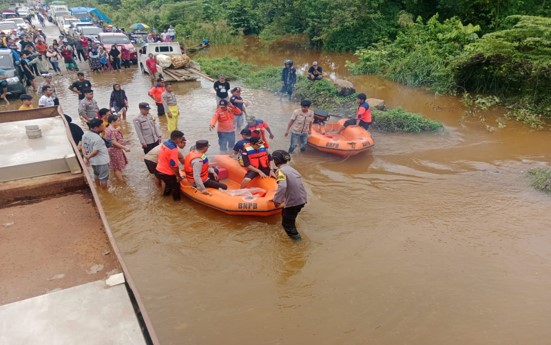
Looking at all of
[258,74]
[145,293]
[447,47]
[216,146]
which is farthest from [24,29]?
[145,293]

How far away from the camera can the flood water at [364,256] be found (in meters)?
4.75

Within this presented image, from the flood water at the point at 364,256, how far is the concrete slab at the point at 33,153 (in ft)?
5.52

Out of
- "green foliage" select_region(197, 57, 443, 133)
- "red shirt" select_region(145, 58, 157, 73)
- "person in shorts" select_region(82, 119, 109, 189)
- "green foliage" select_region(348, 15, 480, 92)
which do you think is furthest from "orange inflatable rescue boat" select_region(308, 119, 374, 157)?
"red shirt" select_region(145, 58, 157, 73)

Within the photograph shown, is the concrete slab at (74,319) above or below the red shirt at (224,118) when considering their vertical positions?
above

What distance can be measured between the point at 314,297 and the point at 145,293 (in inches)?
86.8

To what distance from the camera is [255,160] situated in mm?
7148

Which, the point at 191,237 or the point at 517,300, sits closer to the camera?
the point at 517,300

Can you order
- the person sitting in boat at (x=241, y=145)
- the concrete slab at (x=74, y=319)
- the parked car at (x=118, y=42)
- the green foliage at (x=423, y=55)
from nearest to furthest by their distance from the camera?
the concrete slab at (x=74, y=319) < the person sitting in boat at (x=241, y=145) < the green foliage at (x=423, y=55) < the parked car at (x=118, y=42)

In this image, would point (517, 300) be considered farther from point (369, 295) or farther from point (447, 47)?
point (447, 47)

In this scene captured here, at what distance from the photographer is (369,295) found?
5199mm

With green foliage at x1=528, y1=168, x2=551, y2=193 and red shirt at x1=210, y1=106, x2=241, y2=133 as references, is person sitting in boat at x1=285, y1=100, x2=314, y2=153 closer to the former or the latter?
red shirt at x1=210, y1=106, x2=241, y2=133

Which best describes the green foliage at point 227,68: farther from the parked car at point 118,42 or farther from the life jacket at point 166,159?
the life jacket at point 166,159

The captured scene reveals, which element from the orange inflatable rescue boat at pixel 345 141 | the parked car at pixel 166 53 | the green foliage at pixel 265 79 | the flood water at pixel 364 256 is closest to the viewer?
the flood water at pixel 364 256

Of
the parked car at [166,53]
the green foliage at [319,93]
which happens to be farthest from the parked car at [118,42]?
the green foliage at [319,93]
